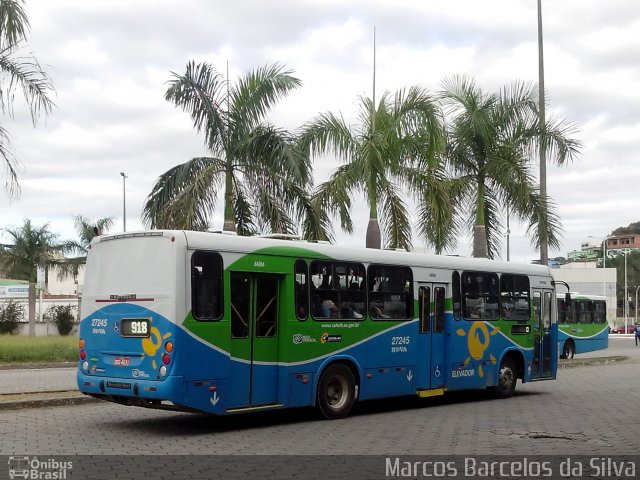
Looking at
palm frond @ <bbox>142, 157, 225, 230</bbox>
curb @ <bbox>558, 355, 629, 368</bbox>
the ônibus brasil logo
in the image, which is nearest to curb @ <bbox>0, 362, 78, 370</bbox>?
palm frond @ <bbox>142, 157, 225, 230</bbox>

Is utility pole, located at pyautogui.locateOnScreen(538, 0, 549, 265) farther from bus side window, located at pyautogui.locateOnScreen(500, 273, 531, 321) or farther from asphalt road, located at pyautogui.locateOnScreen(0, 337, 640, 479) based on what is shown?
asphalt road, located at pyautogui.locateOnScreen(0, 337, 640, 479)

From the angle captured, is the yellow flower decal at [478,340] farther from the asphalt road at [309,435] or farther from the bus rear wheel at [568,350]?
the bus rear wheel at [568,350]

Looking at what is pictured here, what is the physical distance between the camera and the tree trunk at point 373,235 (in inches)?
883

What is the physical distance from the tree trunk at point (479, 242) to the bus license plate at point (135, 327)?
14.4 metres

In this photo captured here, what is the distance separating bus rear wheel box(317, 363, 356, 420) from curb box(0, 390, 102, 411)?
4.47m

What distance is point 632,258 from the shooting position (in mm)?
128000

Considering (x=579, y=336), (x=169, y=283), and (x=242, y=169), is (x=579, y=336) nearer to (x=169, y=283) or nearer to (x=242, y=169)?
(x=242, y=169)

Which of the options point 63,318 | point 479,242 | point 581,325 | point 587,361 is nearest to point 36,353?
point 479,242

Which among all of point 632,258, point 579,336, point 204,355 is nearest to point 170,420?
point 204,355

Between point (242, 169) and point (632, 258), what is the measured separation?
379ft

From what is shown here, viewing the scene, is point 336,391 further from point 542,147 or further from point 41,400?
point 542,147

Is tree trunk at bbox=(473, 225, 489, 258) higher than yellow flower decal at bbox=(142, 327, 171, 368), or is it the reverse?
tree trunk at bbox=(473, 225, 489, 258)

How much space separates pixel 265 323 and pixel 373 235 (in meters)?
9.09

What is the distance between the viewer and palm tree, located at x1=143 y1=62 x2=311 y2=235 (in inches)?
846
